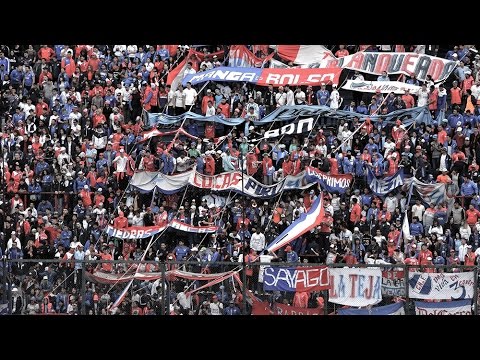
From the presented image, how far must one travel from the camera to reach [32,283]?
1933 centimetres

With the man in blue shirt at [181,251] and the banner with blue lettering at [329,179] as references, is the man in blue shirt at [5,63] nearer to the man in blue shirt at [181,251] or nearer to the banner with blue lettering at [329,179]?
the man in blue shirt at [181,251]

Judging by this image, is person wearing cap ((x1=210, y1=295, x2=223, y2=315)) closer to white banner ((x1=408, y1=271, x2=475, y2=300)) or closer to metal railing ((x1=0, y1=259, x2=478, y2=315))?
metal railing ((x1=0, y1=259, x2=478, y2=315))

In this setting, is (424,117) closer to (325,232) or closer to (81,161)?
(325,232)

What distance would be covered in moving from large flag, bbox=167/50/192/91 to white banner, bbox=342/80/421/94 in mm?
3650

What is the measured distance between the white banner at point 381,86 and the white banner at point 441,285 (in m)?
10.4

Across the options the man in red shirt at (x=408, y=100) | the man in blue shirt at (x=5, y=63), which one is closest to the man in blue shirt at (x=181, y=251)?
the man in red shirt at (x=408, y=100)

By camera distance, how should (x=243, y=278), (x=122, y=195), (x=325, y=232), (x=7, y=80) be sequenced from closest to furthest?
(x=243, y=278) → (x=325, y=232) → (x=122, y=195) → (x=7, y=80)

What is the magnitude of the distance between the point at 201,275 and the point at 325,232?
7103 mm

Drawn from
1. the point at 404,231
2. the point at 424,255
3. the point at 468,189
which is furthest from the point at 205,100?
the point at 424,255

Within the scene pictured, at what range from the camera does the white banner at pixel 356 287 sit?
19125 mm

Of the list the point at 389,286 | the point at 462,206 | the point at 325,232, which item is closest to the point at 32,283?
the point at 389,286

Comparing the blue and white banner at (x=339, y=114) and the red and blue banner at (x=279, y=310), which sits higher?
the blue and white banner at (x=339, y=114)

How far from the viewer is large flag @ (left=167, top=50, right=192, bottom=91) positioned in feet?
98.3

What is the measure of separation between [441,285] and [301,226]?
6617 mm
